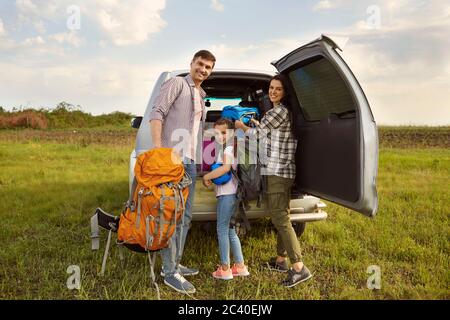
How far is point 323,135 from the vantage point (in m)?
3.52

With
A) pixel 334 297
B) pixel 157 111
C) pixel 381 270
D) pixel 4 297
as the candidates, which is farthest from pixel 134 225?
pixel 381 270

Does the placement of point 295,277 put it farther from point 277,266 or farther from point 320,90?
point 320,90

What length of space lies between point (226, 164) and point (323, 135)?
839 millimetres

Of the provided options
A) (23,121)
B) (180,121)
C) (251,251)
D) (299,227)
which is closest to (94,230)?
(180,121)

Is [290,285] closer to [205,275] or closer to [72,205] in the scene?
[205,275]

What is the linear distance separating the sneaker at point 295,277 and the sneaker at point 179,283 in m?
0.75

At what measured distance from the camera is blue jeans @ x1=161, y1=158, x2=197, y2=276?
334 cm

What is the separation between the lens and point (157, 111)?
3182 mm

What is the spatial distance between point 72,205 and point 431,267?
15.6 ft

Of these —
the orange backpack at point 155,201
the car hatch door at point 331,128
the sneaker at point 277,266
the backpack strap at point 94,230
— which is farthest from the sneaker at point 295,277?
the backpack strap at point 94,230

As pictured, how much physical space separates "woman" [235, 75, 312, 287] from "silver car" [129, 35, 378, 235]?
9.9 inches

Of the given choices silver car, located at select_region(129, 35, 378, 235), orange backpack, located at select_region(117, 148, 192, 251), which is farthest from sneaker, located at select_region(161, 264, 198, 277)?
orange backpack, located at select_region(117, 148, 192, 251)

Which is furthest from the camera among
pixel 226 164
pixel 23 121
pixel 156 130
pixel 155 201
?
pixel 23 121

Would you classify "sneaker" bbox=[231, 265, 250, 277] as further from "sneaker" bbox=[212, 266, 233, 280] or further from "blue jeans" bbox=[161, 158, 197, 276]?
"blue jeans" bbox=[161, 158, 197, 276]
